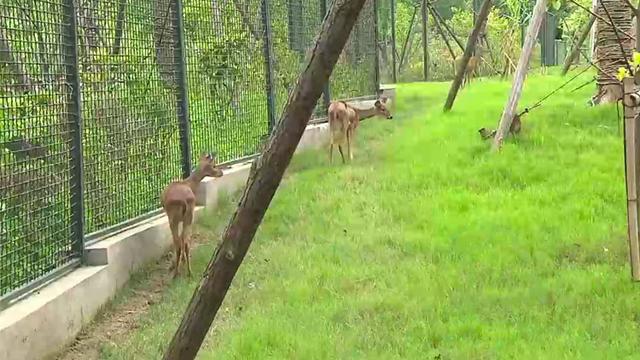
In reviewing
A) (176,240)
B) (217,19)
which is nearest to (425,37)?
(217,19)

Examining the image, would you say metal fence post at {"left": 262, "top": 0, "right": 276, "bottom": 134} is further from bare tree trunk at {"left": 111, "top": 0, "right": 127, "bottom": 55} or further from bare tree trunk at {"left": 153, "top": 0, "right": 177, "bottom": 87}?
bare tree trunk at {"left": 111, "top": 0, "right": 127, "bottom": 55}

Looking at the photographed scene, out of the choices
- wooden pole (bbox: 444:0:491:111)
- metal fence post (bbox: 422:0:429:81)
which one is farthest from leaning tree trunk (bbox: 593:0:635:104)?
metal fence post (bbox: 422:0:429:81)

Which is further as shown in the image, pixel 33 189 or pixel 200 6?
pixel 200 6

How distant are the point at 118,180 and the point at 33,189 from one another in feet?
5.21

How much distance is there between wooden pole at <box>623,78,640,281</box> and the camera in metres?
5.76

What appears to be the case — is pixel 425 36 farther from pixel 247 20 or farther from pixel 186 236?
pixel 186 236

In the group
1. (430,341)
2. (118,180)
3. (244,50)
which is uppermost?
(244,50)

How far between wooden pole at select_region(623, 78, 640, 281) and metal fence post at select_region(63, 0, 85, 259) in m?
3.59

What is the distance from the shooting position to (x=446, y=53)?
31.0 metres

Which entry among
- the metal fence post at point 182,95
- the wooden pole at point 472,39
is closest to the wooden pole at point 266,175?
the metal fence post at point 182,95

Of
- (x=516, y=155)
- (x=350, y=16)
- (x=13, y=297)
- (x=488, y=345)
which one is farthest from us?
(x=516, y=155)

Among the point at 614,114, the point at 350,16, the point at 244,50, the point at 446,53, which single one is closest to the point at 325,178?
the point at 244,50

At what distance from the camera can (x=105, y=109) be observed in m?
6.96

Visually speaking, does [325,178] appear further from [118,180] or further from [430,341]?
[430,341]
